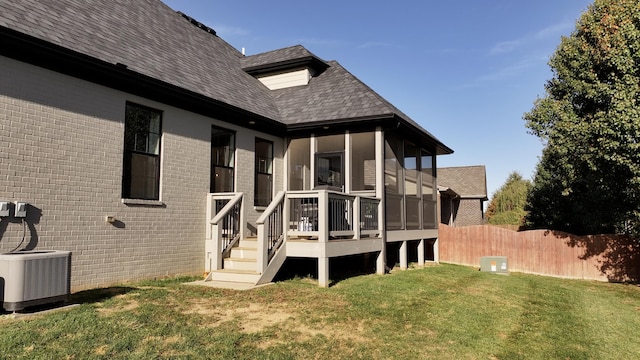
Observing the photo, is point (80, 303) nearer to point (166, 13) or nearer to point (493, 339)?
point (493, 339)

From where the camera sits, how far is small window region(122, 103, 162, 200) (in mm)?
8289

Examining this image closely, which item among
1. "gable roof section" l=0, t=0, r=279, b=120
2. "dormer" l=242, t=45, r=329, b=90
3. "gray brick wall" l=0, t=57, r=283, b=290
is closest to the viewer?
"gray brick wall" l=0, t=57, r=283, b=290

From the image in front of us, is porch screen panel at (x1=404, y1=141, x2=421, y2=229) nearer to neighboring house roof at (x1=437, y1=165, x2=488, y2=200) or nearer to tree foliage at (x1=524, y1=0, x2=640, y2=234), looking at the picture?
tree foliage at (x1=524, y1=0, x2=640, y2=234)

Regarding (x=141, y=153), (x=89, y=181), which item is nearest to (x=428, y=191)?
(x=141, y=153)

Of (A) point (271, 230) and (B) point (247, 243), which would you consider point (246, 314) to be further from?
(B) point (247, 243)

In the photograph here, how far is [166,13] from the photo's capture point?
12977 mm

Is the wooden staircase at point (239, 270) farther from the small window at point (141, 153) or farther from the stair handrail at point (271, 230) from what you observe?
the small window at point (141, 153)

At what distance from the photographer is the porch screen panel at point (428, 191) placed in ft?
49.8

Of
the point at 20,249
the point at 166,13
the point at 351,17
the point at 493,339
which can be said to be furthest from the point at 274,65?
the point at 493,339

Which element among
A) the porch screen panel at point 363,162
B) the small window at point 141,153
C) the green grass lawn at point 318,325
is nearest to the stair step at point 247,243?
the green grass lawn at point 318,325

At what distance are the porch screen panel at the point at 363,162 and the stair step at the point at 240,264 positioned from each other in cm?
434

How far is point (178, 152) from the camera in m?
9.26

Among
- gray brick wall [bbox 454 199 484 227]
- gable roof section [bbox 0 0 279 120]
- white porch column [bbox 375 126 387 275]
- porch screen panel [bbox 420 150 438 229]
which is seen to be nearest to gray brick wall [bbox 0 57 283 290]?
gable roof section [bbox 0 0 279 120]

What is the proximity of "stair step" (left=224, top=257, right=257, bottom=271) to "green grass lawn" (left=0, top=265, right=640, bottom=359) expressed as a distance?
835mm
